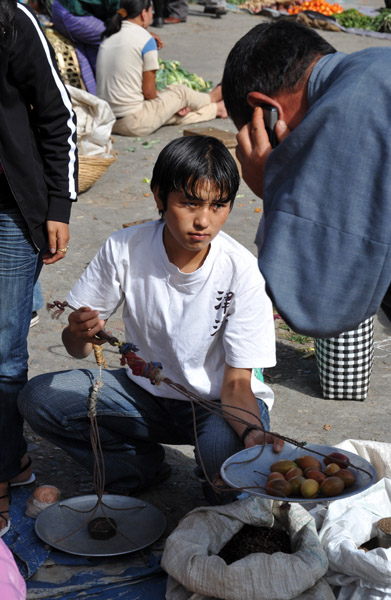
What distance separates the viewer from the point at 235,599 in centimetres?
218

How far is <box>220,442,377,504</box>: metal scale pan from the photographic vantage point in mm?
2219

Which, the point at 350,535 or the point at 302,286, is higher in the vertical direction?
the point at 302,286

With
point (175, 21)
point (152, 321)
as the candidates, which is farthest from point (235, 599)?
point (175, 21)

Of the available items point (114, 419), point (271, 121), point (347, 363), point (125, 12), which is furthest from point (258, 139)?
point (125, 12)

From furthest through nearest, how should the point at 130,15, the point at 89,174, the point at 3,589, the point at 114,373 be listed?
the point at 130,15
the point at 89,174
the point at 114,373
the point at 3,589

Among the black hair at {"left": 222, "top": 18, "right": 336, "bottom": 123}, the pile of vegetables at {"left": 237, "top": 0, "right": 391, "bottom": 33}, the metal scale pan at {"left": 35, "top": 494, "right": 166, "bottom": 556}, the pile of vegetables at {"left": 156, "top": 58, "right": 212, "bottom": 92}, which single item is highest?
the black hair at {"left": 222, "top": 18, "right": 336, "bottom": 123}

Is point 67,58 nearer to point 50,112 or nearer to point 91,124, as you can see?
point 91,124

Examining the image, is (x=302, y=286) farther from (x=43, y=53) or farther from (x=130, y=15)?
(x=130, y=15)

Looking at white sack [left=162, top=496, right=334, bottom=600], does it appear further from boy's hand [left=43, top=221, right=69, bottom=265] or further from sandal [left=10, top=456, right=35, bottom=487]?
boy's hand [left=43, top=221, right=69, bottom=265]

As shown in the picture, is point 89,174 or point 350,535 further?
point 89,174

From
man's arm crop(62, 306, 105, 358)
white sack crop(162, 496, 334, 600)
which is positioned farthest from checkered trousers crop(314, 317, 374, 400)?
man's arm crop(62, 306, 105, 358)

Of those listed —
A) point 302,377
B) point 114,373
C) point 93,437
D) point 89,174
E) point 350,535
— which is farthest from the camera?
point 89,174

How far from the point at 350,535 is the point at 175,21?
40.2 ft

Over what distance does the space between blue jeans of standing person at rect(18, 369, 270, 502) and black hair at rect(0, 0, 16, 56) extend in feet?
3.65
